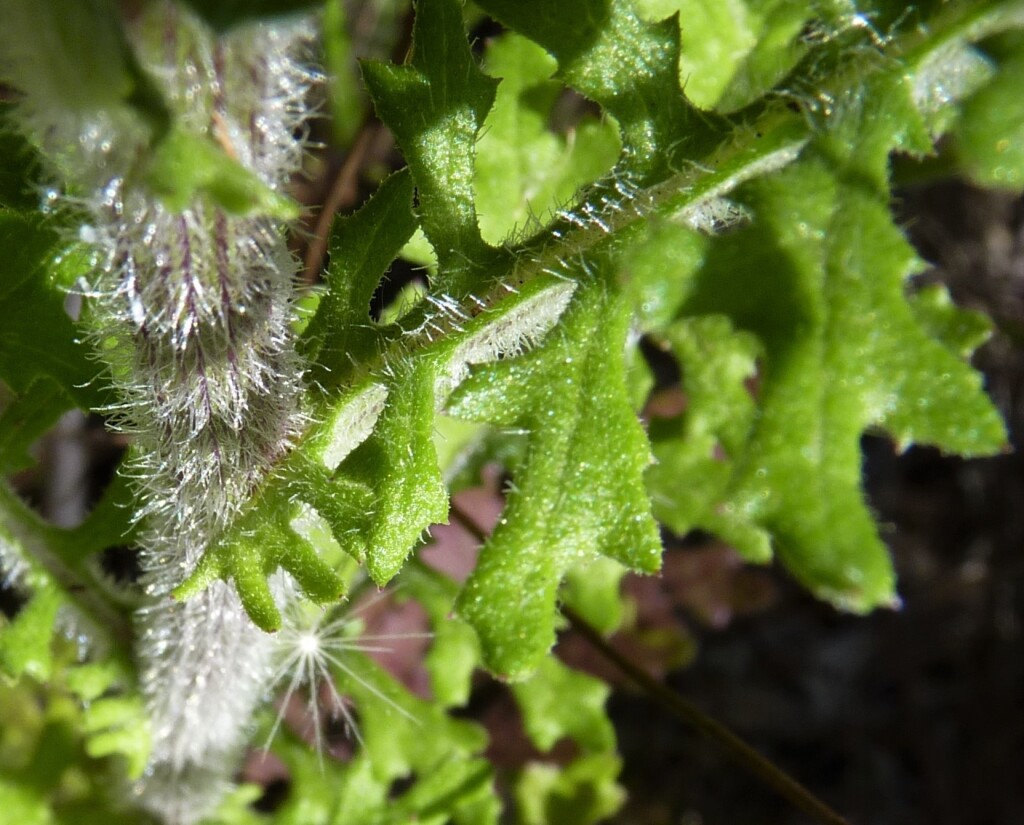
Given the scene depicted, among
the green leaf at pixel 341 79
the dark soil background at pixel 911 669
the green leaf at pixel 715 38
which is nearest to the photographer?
the green leaf at pixel 715 38

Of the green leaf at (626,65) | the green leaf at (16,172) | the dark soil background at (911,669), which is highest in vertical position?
the green leaf at (626,65)

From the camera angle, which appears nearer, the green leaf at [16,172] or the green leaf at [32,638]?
the green leaf at [16,172]

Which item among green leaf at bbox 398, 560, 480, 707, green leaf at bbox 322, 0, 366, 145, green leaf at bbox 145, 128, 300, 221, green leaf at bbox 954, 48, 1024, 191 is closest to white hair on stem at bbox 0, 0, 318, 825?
green leaf at bbox 145, 128, 300, 221

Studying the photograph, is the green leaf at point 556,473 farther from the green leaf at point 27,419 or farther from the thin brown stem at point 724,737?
the green leaf at point 27,419

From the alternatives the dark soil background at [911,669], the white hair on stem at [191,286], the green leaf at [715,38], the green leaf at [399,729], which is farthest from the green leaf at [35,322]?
the dark soil background at [911,669]

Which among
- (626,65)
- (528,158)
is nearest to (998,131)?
(626,65)

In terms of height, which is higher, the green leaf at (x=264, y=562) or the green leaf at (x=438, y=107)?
the green leaf at (x=438, y=107)

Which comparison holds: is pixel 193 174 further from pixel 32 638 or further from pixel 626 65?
pixel 32 638
